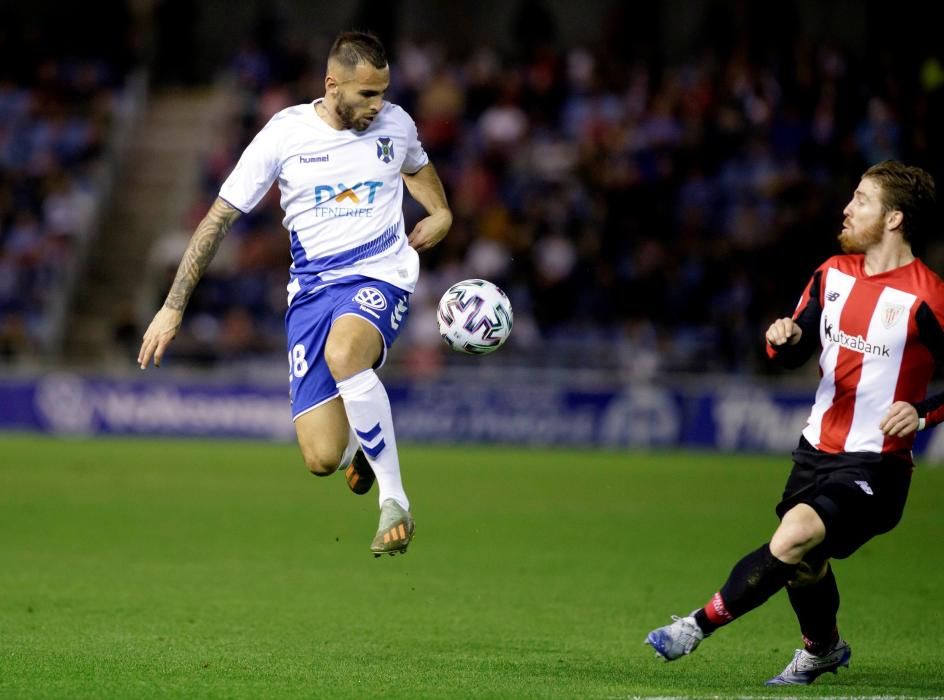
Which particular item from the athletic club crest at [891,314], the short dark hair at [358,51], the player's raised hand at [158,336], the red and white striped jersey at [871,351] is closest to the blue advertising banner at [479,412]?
the short dark hair at [358,51]

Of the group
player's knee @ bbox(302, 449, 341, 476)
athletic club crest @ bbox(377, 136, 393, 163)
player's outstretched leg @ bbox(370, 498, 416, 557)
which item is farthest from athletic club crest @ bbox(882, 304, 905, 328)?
player's knee @ bbox(302, 449, 341, 476)

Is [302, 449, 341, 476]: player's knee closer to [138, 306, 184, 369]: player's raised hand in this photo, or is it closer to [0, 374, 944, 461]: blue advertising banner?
[138, 306, 184, 369]: player's raised hand

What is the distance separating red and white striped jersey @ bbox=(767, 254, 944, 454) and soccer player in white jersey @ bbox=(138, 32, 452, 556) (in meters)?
2.05

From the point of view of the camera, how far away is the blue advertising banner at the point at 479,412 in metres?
20.5

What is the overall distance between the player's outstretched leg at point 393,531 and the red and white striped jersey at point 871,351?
1.85 m

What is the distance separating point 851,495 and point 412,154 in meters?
3.07

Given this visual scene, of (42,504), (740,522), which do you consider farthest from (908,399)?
(42,504)

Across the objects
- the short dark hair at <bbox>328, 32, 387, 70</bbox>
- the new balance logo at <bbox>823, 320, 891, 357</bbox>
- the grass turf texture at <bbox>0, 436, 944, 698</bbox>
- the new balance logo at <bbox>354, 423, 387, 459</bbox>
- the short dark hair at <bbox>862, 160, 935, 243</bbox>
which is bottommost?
the grass turf texture at <bbox>0, 436, 944, 698</bbox>

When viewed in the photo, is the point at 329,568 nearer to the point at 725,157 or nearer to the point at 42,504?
the point at 42,504

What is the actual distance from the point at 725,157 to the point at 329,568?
44.1 feet

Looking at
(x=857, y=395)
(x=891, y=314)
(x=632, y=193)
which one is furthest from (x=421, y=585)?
(x=632, y=193)

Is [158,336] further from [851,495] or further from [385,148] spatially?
[851,495]

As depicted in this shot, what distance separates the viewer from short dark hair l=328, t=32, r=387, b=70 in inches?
287

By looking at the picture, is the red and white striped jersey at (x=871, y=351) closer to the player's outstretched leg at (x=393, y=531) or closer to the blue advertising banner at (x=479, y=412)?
the player's outstretched leg at (x=393, y=531)
